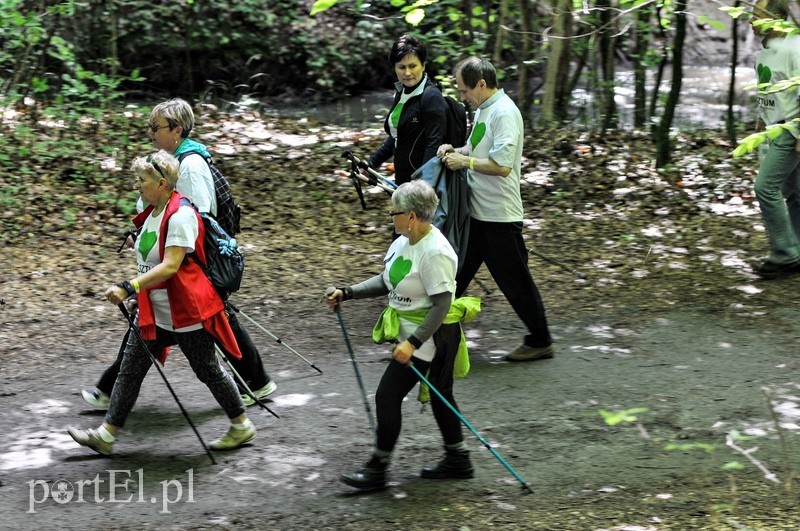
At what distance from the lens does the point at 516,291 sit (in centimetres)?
680

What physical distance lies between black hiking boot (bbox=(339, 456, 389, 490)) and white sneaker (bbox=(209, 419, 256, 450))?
78 cm

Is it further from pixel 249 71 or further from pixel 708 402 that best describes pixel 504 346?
pixel 249 71

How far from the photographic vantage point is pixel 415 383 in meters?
5.02

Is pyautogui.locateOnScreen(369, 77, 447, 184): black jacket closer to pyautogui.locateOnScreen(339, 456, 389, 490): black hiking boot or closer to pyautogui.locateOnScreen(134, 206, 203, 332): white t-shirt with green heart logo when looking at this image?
pyautogui.locateOnScreen(134, 206, 203, 332): white t-shirt with green heart logo

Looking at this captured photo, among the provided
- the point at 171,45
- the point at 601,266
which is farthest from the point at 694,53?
the point at 601,266

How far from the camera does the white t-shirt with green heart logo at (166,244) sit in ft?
17.3

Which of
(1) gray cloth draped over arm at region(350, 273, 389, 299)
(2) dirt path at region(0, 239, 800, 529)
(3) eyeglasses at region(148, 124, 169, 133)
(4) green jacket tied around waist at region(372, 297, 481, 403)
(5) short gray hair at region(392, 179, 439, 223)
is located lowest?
(2) dirt path at region(0, 239, 800, 529)

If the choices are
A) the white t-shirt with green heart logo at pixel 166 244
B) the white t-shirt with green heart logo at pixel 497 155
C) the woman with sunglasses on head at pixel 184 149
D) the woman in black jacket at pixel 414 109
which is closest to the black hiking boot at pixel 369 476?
the white t-shirt with green heart logo at pixel 166 244

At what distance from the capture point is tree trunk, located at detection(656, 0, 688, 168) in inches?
431

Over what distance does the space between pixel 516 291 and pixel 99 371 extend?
2.95 meters

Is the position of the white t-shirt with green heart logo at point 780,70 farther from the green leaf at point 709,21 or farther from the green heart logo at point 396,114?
the green heart logo at point 396,114

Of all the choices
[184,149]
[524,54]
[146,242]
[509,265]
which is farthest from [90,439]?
[524,54]

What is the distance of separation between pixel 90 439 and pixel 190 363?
0.69m

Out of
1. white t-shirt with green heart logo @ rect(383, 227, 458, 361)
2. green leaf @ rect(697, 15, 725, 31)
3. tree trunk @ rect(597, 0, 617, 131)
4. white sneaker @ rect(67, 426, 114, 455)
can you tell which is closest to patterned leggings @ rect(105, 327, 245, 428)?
white sneaker @ rect(67, 426, 114, 455)
